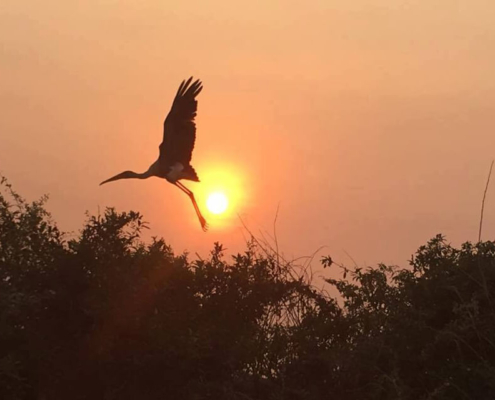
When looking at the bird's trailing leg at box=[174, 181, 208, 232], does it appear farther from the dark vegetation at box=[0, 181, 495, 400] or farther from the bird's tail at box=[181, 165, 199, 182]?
the dark vegetation at box=[0, 181, 495, 400]

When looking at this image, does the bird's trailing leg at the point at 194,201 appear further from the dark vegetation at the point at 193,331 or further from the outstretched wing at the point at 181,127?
the dark vegetation at the point at 193,331

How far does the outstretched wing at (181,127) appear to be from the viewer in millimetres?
12633

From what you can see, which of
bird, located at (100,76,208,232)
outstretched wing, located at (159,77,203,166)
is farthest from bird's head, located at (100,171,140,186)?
outstretched wing, located at (159,77,203,166)

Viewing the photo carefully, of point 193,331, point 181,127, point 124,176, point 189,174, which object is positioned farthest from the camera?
point 124,176

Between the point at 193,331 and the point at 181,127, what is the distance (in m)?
4.32

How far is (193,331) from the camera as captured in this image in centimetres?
937

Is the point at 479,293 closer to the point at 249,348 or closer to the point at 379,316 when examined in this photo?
the point at 379,316

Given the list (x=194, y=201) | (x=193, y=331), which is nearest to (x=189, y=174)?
(x=194, y=201)

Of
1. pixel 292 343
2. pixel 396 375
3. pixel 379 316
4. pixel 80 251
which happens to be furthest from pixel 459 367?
pixel 80 251

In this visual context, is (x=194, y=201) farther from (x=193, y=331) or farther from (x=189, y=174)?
(x=193, y=331)

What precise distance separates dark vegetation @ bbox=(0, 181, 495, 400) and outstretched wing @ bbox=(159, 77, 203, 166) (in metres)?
3.30

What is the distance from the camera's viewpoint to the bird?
1265cm

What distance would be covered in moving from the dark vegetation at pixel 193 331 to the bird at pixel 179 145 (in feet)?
10.8

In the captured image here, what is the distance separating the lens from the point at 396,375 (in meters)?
8.59
